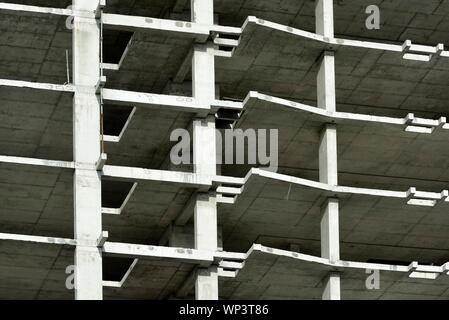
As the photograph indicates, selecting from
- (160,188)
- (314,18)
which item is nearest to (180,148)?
(160,188)

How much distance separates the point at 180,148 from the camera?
83.5 metres

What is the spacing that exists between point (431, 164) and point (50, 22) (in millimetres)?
15886

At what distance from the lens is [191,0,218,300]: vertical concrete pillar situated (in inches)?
3169

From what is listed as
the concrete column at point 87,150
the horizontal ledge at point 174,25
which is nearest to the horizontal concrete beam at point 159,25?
the horizontal ledge at point 174,25

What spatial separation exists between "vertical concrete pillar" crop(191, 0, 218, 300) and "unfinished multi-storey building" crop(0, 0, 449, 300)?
48mm

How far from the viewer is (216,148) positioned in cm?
8406

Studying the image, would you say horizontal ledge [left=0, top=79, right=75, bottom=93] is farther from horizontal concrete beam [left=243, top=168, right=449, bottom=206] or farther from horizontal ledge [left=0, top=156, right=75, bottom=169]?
horizontal concrete beam [left=243, top=168, right=449, bottom=206]

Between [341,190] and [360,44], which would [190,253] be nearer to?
[341,190]

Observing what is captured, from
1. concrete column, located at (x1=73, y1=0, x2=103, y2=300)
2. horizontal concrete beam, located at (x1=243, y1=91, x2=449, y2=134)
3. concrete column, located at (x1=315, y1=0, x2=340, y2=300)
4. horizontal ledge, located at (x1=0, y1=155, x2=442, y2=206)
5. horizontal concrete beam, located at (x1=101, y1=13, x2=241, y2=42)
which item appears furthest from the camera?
concrete column, located at (x1=315, y1=0, x2=340, y2=300)

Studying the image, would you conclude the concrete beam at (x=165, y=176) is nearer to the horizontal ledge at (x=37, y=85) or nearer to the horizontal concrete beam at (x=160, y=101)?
the horizontal concrete beam at (x=160, y=101)

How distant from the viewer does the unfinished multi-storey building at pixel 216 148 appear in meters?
80.8

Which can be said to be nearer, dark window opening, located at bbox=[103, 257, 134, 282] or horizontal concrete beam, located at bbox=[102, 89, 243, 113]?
horizontal concrete beam, located at bbox=[102, 89, 243, 113]

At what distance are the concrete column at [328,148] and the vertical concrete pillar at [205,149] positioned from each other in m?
4.38

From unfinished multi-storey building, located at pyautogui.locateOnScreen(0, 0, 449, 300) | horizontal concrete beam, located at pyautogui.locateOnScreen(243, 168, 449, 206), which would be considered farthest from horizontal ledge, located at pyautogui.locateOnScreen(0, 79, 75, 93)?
horizontal concrete beam, located at pyautogui.locateOnScreen(243, 168, 449, 206)
